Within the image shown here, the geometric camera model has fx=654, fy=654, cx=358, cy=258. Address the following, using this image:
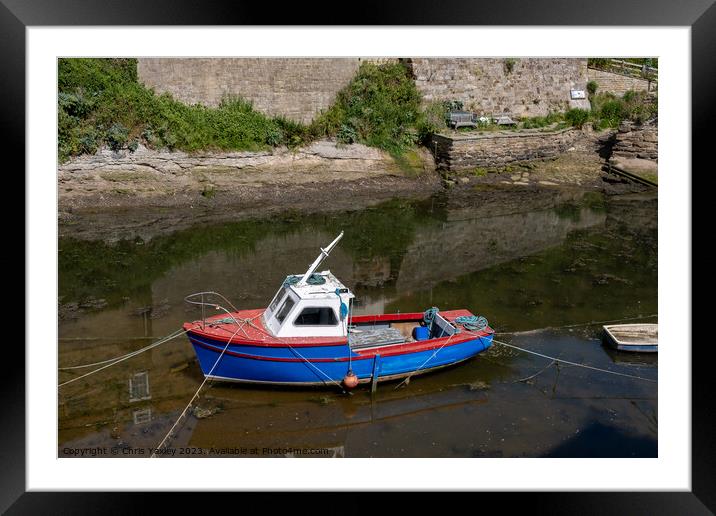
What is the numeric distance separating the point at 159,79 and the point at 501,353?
15656mm

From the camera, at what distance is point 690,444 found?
5.21 metres

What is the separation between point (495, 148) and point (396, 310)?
13576 mm

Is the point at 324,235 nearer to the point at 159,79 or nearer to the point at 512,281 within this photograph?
the point at 512,281

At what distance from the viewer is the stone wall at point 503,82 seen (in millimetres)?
26531

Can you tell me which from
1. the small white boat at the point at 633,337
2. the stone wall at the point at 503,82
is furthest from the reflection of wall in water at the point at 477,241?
the stone wall at the point at 503,82

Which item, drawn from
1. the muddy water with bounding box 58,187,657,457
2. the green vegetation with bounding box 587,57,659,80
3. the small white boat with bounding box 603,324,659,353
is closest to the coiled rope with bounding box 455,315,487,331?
the muddy water with bounding box 58,187,657,457

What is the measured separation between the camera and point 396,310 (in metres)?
13.2

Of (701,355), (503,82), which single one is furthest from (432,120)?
(701,355)

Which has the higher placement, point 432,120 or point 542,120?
point 542,120

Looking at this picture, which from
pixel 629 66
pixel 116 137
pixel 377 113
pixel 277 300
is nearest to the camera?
pixel 277 300

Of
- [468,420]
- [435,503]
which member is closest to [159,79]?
[468,420]

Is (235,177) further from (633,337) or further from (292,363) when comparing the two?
(633,337)

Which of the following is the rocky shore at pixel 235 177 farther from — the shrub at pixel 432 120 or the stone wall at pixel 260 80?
the stone wall at pixel 260 80

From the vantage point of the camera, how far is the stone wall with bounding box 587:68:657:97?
1175 inches
